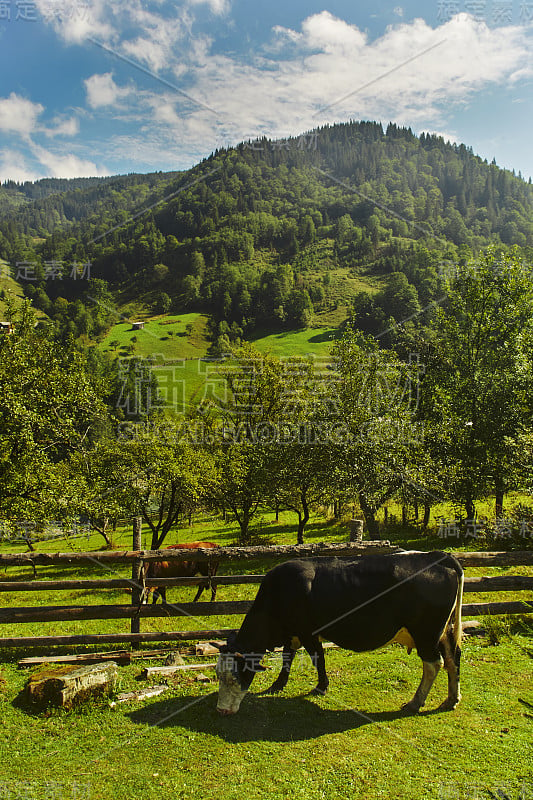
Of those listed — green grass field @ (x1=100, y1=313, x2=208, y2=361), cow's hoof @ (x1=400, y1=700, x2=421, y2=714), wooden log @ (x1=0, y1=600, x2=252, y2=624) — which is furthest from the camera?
green grass field @ (x1=100, y1=313, x2=208, y2=361)

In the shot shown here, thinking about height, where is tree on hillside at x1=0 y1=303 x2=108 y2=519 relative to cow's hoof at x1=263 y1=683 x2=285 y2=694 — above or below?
above

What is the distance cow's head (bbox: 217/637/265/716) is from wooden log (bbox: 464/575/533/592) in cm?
441

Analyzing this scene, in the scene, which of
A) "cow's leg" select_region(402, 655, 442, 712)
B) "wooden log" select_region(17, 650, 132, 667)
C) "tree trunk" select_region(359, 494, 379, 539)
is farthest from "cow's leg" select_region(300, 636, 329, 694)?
"tree trunk" select_region(359, 494, 379, 539)

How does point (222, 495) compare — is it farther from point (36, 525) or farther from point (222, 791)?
point (222, 791)

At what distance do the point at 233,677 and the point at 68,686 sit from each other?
2.45 meters

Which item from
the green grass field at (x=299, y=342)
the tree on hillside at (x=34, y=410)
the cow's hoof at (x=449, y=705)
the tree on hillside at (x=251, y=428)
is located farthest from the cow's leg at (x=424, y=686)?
the green grass field at (x=299, y=342)

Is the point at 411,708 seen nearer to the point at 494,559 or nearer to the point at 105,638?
the point at 494,559

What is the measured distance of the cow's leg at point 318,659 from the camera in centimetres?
704

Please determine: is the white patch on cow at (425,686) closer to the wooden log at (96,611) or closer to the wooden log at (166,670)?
the wooden log at (96,611)

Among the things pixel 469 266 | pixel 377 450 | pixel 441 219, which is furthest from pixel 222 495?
pixel 441 219

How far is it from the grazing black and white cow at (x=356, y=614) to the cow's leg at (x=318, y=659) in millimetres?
14

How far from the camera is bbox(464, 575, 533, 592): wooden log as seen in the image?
8.66 m

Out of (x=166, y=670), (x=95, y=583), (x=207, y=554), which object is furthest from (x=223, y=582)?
(x=95, y=583)

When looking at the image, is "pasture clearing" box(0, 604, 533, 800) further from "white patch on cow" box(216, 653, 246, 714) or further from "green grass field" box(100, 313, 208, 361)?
"green grass field" box(100, 313, 208, 361)
